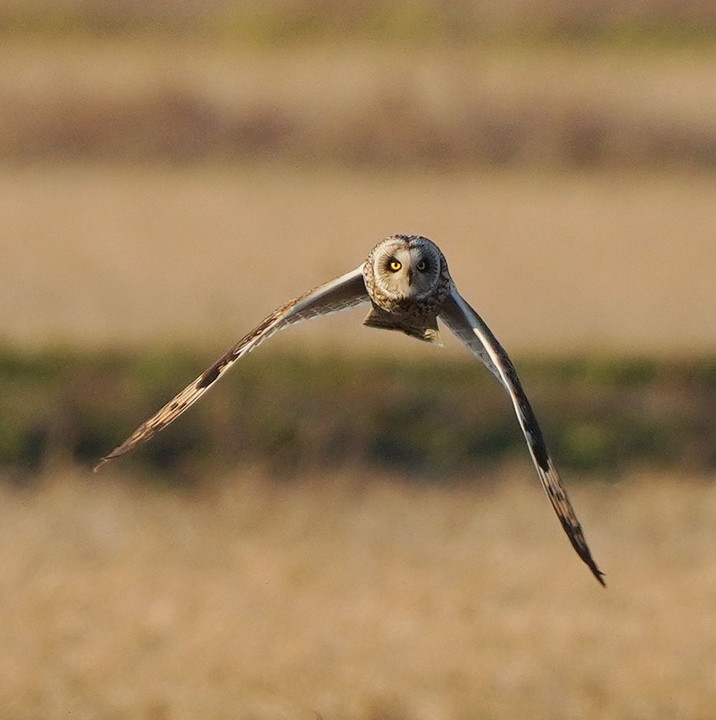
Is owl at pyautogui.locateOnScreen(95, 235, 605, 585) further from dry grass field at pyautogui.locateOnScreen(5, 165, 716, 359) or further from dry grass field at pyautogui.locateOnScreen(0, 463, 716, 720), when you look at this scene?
dry grass field at pyautogui.locateOnScreen(5, 165, 716, 359)

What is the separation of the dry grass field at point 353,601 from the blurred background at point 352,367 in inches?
0.8

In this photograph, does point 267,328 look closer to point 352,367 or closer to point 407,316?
point 407,316

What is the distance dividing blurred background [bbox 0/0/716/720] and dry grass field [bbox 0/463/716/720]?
0.02 meters

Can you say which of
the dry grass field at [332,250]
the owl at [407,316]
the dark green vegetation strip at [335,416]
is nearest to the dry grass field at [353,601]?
the dark green vegetation strip at [335,416]

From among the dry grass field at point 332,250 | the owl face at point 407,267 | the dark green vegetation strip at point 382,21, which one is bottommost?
the dry grass field at point 332,250

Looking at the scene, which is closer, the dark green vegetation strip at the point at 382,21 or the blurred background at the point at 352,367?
the blurred background at the point at 352,367

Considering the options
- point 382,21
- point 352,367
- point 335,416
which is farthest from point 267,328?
point 382,21

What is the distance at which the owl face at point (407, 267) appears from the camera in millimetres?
5531

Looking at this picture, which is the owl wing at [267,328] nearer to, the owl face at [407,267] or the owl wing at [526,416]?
the owl face at [407,267]

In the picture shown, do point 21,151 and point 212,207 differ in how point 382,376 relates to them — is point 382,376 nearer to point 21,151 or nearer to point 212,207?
point 212,207

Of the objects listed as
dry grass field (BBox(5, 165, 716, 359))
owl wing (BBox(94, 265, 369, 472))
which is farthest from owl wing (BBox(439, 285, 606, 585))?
dry grass field (BBox(5, 165, 716, 359))

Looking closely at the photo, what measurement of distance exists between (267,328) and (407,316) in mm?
624

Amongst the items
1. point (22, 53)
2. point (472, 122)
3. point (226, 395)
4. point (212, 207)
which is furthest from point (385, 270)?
point (22, 53)

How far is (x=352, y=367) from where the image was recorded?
12680 mm
